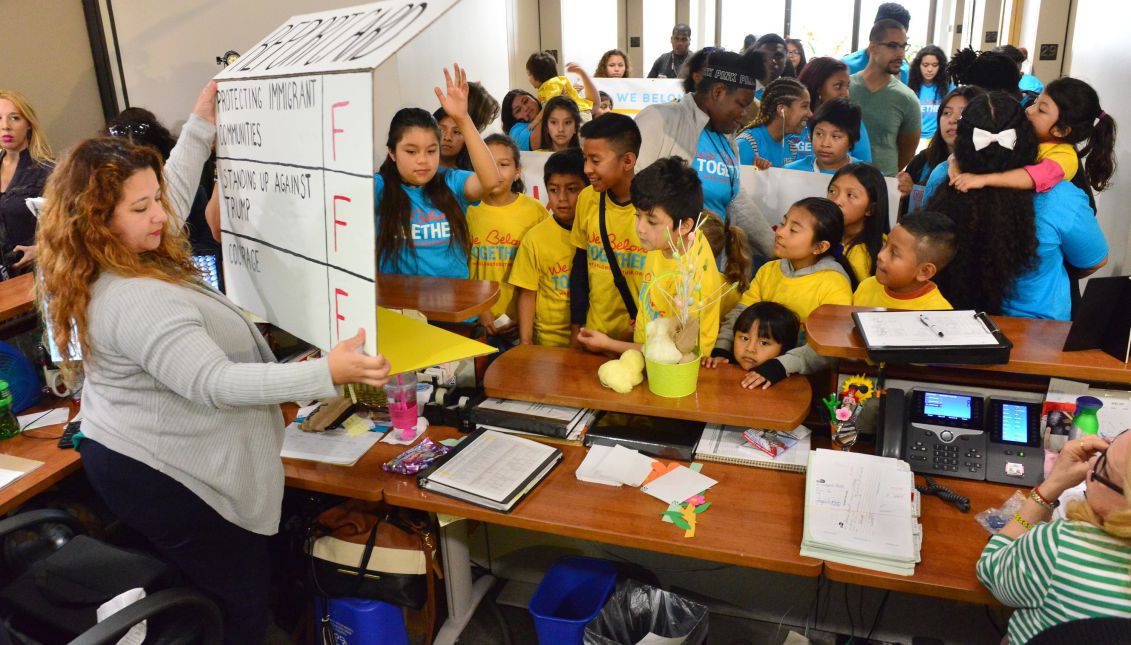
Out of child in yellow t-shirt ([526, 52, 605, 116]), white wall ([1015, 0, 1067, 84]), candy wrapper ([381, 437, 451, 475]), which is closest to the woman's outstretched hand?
candy wrapper ([381, 437, 451, 475])

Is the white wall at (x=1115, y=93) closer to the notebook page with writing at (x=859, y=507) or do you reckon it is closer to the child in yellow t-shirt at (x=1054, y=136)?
the child in yellow t-shirt at (x=1054, y=136)

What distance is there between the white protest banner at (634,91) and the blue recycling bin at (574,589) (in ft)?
15.0

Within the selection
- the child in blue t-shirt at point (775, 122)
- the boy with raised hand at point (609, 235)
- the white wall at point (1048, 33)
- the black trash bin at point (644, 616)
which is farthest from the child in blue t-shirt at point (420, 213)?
the white wall at point (1048, 33)

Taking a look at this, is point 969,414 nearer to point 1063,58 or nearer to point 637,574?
point 637,574

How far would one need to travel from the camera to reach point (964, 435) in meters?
1.98

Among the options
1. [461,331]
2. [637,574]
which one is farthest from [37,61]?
[637,574]

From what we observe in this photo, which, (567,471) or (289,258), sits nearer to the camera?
(289,258)

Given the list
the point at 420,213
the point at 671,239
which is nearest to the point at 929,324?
the point at 671,239

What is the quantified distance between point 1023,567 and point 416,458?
148cm

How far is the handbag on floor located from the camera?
2213 mm

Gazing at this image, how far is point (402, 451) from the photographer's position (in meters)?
2.26

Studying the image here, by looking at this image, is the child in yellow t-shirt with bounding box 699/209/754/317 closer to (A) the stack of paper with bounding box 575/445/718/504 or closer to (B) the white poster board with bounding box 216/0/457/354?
(A) the stack of paper with bounding box 575/445/718/504

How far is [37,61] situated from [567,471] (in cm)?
408

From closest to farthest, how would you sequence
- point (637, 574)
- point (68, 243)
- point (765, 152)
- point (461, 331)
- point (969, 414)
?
point (68, 243) < point (969, 414) < point (637, 574) < point (461, 331) < point (765, 152)
